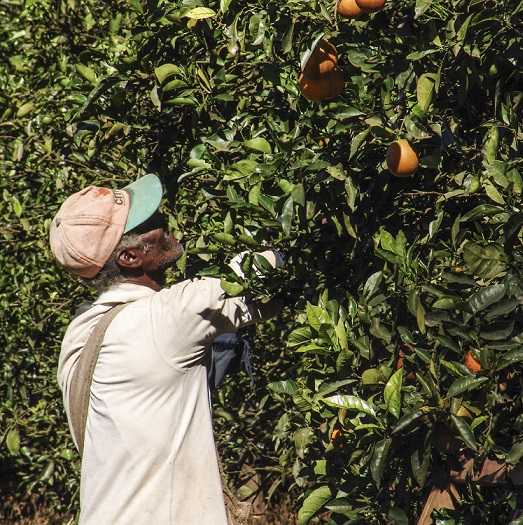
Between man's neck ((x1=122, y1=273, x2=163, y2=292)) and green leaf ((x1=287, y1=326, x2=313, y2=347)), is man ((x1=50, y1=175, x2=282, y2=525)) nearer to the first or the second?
man's neck ((x1=122, y1=273, x2=163, y2=292))

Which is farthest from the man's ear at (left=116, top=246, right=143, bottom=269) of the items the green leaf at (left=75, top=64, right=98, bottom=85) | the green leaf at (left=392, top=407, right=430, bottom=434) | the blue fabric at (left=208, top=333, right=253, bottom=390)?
the green leaf at (left=392, top=407, right=430, bottom=434)

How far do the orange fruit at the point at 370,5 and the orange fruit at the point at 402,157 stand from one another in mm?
286

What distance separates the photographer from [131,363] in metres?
2.68

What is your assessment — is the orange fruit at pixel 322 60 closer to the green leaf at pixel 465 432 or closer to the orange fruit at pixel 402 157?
the orange fruit at pixel 402 157

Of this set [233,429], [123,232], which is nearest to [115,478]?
[123,232]

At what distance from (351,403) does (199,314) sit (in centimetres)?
49

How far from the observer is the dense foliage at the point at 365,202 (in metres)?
2.24

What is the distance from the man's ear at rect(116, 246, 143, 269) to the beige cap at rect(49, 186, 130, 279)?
3 centimetres

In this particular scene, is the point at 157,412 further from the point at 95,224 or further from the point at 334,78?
the point at 334,78

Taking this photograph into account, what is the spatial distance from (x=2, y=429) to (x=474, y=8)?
3881 mm

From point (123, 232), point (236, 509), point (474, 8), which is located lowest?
point (236, 509)

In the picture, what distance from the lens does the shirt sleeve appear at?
8.52 feet

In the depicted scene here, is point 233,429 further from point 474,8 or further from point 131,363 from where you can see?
point 474,8

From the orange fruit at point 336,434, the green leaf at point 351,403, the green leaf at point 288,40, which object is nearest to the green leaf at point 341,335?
the green leaf at point 351,403
